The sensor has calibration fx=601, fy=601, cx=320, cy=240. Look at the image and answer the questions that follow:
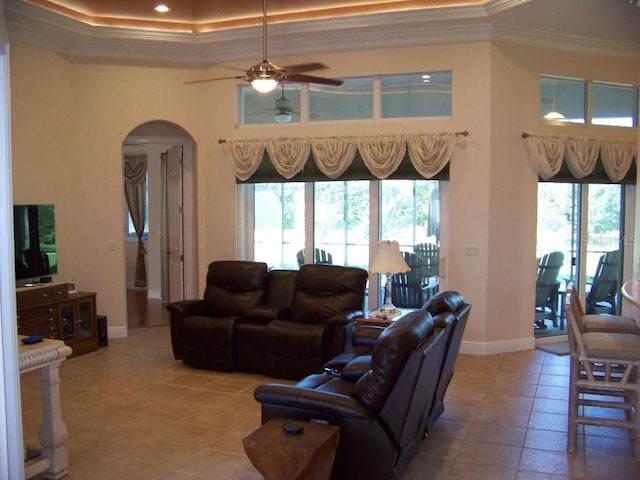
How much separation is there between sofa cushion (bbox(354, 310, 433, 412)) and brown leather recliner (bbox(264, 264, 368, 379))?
2.17 m

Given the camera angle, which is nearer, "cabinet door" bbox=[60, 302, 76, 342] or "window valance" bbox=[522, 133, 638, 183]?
"cabinet door" bbox=[60, 302, 76, 342]

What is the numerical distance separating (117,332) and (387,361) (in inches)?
201

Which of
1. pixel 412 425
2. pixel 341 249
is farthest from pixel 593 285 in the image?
pixel 412 425

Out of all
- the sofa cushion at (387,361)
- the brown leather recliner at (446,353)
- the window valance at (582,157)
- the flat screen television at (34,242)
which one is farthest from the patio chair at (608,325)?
the flat screen television at (34,242)

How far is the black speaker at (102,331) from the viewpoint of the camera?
691cm

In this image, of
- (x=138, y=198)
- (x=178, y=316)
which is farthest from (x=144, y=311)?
(x=178, y=316)

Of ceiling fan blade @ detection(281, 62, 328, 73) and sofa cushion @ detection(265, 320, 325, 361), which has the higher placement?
ceiling fan blade @ detection(281, 62, 328, 73)

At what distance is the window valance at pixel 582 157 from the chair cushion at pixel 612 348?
3003 millimetres

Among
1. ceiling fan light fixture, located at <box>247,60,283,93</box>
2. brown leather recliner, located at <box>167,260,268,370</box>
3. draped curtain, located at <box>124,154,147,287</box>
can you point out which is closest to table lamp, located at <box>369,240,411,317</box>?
brown leather recliner, located at <box>167,260,268,370</box>

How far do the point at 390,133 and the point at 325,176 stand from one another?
0.92 metres

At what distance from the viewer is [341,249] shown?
7254 millimetres

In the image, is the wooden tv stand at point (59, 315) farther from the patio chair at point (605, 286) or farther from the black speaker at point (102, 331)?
the patio chair at point (605, 286)

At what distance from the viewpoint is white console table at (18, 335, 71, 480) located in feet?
11.7

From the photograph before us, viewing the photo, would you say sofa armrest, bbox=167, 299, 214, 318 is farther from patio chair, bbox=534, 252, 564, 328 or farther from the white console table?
patio chair, bbox=534, 252, 564, 328
